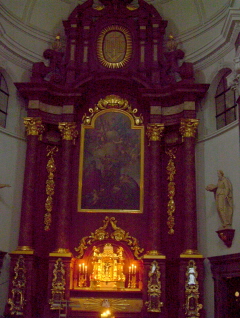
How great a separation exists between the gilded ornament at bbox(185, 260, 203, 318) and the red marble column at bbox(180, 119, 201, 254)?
0.56 metres

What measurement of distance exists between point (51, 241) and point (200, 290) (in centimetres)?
494

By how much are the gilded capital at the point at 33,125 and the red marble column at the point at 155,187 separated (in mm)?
3602

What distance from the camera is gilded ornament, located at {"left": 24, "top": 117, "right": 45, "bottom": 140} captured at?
16.1 metres

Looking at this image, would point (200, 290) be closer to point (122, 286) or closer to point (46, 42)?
point (122, 286)

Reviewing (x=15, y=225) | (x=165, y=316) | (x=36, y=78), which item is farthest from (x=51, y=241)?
(x=36, y=78)

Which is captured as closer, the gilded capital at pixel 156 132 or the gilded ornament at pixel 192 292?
the gilded ornament at pixel 192 292

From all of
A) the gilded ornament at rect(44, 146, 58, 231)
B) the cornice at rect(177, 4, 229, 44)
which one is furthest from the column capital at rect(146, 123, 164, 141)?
the cornice at rect(177, 4, 229, 44)

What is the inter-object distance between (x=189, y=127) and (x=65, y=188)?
4468 millimetres

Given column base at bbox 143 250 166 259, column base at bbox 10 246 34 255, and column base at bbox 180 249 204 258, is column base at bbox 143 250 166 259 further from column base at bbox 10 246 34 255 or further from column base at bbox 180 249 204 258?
column base at bbox 10 246 34 255

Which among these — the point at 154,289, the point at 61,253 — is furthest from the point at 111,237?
the point at 154,289

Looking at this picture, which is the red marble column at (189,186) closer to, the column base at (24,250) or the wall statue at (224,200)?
the wall statue at (224,200)

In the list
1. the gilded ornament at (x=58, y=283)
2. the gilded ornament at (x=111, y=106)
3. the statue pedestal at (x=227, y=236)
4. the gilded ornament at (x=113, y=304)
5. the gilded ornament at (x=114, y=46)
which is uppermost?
the gilded ornament at (x=114, y=46)

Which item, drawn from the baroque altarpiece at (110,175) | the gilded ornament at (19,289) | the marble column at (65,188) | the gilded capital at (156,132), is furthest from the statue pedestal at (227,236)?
the gilded ornament at (19,289)

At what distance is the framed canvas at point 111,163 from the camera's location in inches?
639
